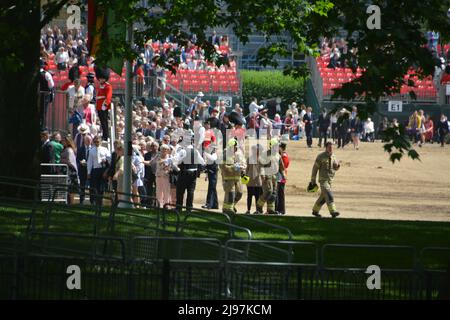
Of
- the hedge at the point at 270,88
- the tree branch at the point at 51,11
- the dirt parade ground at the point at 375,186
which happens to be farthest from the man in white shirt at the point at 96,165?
the hedge at the point at 270,88

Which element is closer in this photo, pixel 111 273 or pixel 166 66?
pixel 111 273

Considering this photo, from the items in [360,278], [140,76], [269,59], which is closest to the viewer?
[360,278]

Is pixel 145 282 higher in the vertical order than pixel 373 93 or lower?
lower

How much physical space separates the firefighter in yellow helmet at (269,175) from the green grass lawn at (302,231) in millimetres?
3902

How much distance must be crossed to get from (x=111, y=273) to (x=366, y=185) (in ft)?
97.3

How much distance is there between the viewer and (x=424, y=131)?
5778 cm

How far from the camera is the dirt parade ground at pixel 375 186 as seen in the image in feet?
115

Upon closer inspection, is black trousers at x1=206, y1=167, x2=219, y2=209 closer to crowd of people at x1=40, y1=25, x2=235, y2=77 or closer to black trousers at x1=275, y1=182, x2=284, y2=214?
black trousers at x1=275, y1=182, x2=284, y2=214

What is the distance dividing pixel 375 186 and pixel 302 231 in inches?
765

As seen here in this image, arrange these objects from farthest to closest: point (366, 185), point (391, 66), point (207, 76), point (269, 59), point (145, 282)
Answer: point (207, 76), point (366, 185), point (269, 59), point (391, 66), point (145, 282)

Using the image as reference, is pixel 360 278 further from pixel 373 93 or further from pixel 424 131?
pixel 424 131

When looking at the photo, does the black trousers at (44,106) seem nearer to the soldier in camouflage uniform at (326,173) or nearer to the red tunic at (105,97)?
the red tunic at (105,97)

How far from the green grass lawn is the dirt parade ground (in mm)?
5137
